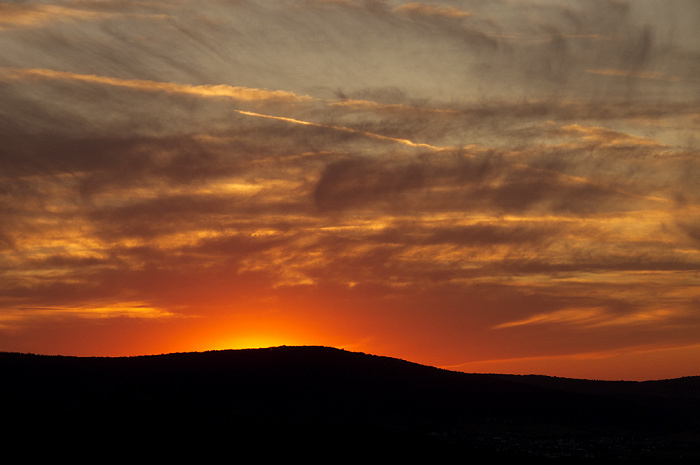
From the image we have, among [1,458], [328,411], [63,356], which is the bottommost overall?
[1,458]

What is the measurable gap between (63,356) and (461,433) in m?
49.5

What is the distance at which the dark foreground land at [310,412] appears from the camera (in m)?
56.6

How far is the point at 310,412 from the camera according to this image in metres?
77.6

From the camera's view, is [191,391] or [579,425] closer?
[191,391]

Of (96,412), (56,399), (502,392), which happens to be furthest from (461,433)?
(56,399)

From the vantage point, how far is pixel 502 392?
9744cm

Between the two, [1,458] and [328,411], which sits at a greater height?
[328,411]

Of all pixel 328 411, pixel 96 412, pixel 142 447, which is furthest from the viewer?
pixel 328 411

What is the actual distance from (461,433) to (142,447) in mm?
31996

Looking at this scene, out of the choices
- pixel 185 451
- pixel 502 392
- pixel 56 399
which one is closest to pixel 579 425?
pixel 502 392

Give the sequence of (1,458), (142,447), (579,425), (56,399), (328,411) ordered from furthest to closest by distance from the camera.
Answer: (579,425) → (328,411) → (56,399) → (142,447) → (1,458)

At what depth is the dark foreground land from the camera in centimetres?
→ 5659

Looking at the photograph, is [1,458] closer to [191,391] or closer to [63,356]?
[191,391]

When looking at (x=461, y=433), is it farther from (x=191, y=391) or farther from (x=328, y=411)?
(x=191, y=391)
